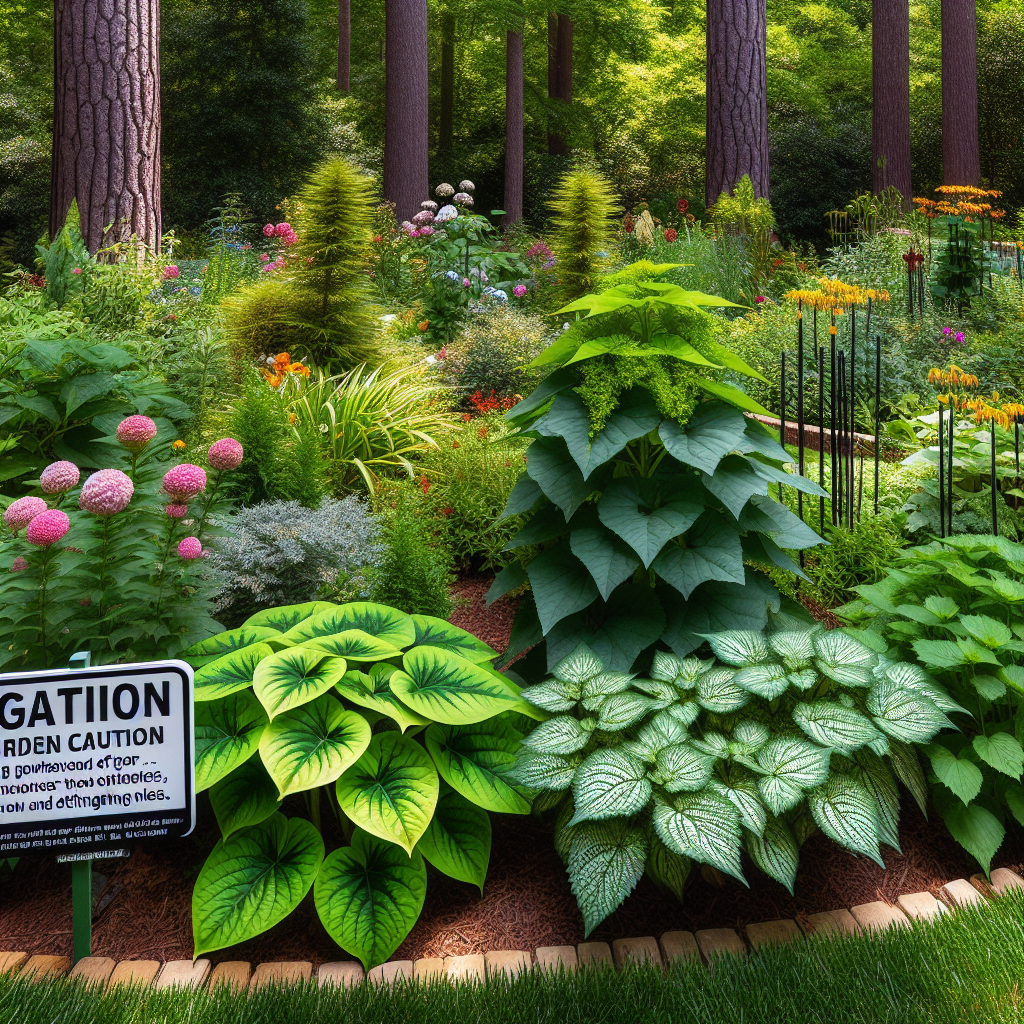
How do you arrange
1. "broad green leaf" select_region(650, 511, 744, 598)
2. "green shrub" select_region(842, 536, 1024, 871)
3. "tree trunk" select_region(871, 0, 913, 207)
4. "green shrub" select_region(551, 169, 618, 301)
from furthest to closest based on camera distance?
"tree trunk" select_region(871, 0, 913, 207) < "green shrub" select_region(551, 169, 618, 301) < "broad green leaf" select_region(650, 511, 744, 598) < "green shrub" select_region(842, 536, 1024, 871)

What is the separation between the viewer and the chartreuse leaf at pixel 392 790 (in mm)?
1979

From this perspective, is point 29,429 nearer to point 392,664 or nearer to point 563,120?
point 392,664

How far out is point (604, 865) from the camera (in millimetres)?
1927

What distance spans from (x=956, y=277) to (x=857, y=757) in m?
6.24

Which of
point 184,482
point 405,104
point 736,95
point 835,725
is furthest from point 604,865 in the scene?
point 405,104

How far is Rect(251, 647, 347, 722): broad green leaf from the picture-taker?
2014 millimetres

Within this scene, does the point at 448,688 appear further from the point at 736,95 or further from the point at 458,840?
the point at 736,95

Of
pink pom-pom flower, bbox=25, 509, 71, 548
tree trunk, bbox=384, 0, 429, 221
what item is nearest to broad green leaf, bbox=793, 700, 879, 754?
pink pom-pom flower, bbox=25, 509, 71, 548

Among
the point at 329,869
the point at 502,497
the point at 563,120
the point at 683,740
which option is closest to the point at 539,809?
the point at 683,740

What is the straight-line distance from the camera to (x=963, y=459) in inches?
147

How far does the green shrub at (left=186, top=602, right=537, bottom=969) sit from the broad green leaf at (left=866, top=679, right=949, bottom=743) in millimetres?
868

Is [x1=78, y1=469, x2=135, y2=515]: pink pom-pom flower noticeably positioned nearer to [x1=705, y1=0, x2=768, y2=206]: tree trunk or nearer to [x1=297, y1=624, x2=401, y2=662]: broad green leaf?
[x1=297, y1=624, x2=401, y2=662]: broad green leaf

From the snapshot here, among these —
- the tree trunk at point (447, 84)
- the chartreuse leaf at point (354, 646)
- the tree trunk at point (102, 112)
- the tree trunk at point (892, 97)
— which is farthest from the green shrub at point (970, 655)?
the tree trunk at point (447, 84)

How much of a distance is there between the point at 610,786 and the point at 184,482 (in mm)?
1197
